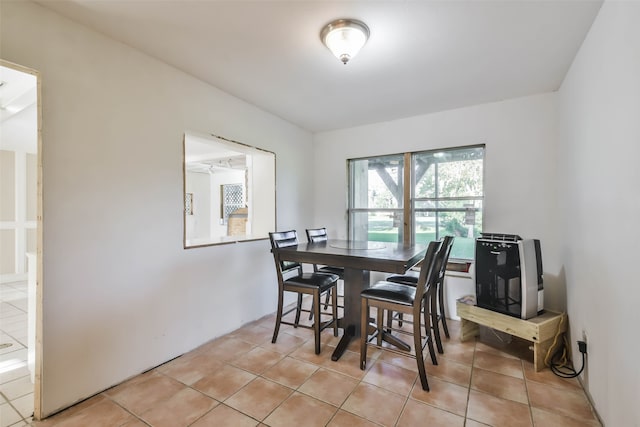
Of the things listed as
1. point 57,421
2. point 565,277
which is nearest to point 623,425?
point 565,277

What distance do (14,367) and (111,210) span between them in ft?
5.10

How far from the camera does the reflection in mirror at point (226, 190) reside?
10.2 feet

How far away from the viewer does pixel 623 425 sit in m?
1.29

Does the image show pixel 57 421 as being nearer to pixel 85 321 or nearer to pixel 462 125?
pixel 85 321

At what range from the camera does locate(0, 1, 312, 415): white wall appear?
1670 mm

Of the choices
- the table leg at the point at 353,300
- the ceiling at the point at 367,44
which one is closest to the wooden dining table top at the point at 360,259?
the table leg at the point at 353,300

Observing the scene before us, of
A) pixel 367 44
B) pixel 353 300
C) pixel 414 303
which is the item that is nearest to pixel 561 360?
pixel 414 303

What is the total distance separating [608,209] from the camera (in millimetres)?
1514

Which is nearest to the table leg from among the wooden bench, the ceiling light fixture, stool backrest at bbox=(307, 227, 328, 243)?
stool backrest at bbox=(307, 227, 328, 243)

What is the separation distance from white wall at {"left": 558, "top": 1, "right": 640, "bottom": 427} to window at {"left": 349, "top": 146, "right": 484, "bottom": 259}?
1.06 meters

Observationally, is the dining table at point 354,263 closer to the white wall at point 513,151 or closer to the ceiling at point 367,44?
the white wall at point 513,151

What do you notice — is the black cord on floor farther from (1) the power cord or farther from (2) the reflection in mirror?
(2) the reflection in mirror

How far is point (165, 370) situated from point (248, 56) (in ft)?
8.29

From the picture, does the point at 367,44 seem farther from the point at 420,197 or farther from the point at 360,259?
the point at 420,197
